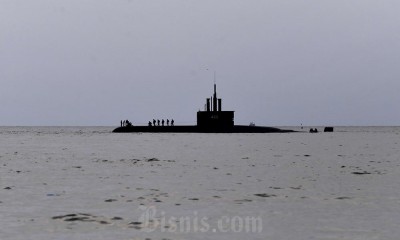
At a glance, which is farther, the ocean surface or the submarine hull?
the submarine hull

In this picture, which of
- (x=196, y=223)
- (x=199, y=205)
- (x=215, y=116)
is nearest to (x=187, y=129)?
(x=215, y=116)

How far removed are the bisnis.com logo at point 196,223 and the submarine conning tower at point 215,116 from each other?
112 meters

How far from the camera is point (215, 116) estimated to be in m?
133

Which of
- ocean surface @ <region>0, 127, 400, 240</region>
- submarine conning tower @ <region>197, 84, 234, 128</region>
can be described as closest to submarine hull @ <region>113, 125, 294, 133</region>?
submarine conning tower @ <region>197, 84, 234, 128</region>

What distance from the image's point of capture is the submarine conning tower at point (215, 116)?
13138 centimetres

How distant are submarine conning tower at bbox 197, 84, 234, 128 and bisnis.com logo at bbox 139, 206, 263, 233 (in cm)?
11245

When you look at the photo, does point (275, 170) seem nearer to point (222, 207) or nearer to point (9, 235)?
point (222, 207)

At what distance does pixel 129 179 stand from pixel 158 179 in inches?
59.5

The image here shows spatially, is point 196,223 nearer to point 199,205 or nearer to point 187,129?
point 199,205

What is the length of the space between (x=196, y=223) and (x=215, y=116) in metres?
116

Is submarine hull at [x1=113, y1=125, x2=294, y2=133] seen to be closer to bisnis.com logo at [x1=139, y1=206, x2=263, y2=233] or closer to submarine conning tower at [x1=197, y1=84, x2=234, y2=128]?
submarine conning tower at [x1=197, y1=84, x2=234, y2=128]

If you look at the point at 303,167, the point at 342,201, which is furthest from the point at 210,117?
the point at 342,201

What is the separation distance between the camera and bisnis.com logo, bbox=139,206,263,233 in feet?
52.4

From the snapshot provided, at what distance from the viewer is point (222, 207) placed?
65.8 ft
